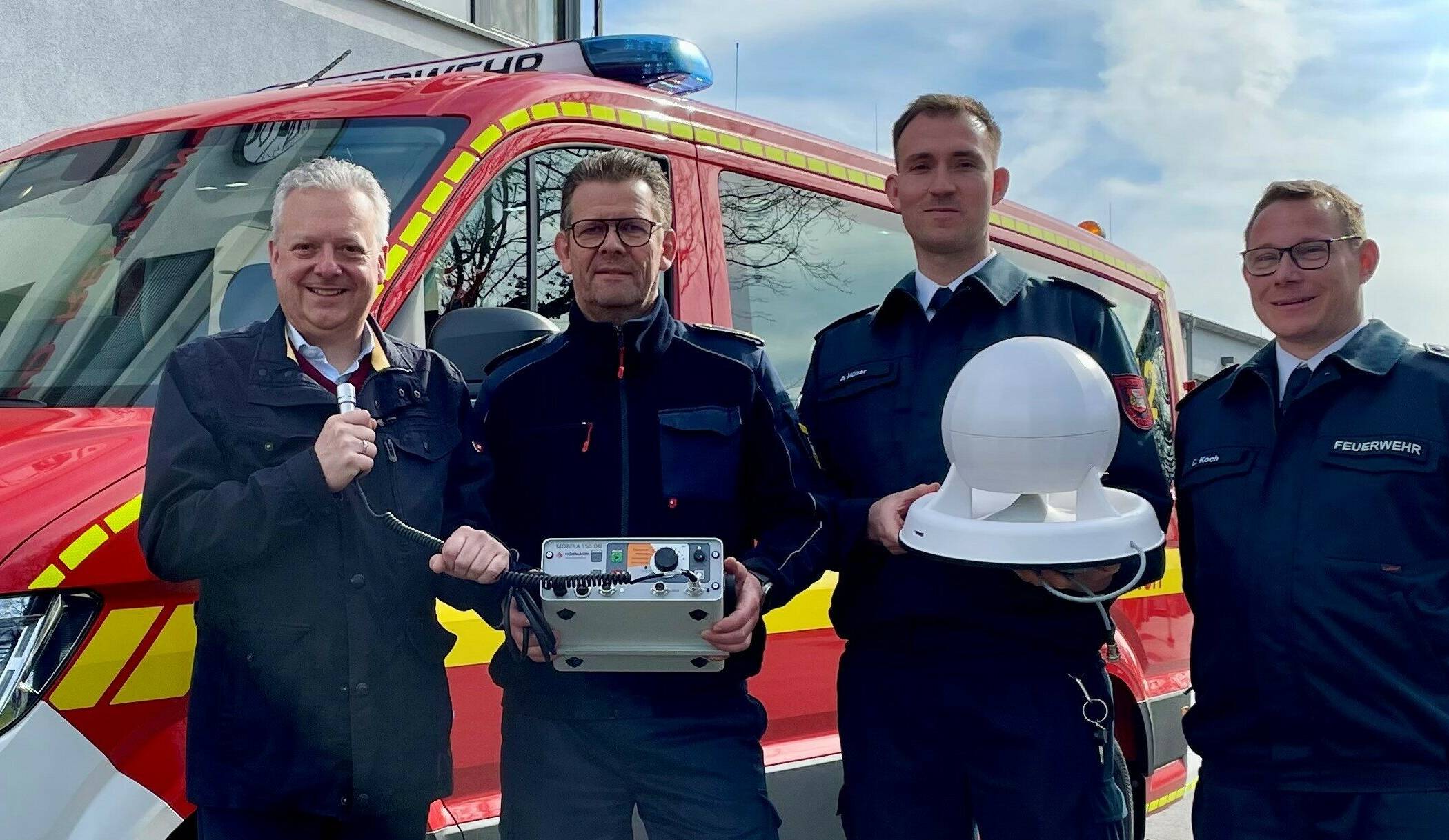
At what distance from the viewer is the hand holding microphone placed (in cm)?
202

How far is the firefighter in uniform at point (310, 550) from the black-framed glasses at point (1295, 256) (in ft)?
4.75

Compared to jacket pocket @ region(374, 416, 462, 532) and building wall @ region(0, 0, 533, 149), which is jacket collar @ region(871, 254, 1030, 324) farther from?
building wall @ region(0, 0, 533, 149)

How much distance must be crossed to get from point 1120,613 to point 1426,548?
6.36 ft

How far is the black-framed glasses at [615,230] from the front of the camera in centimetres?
238

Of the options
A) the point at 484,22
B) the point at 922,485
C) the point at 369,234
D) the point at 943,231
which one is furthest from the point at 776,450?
the point at 484,22

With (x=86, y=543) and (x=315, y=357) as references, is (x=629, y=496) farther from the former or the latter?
(x=86, y=543)

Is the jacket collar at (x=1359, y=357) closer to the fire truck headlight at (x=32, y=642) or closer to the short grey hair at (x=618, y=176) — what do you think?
the short grey hair at (x=618, y=176)

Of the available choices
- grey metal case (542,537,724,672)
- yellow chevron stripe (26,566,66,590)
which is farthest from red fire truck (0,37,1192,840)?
grey metal case (542,537,724,672)

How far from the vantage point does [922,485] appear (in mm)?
2389

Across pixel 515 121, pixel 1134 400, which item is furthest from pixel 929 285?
pixel 515 121

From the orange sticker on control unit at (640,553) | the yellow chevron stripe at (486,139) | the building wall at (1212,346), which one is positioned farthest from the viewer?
the building wall at (1212,346)

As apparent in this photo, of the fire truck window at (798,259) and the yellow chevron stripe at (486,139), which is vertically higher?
the yellow chevron stripe at (486,139)

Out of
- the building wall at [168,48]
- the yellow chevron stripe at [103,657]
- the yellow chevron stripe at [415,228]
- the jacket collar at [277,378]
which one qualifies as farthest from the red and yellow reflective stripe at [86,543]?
the building wall at [168,48]

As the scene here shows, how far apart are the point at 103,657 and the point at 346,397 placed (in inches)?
22.1
